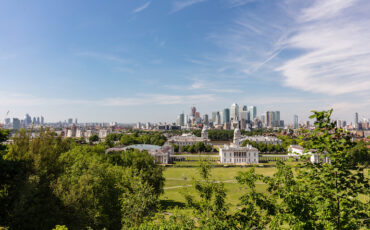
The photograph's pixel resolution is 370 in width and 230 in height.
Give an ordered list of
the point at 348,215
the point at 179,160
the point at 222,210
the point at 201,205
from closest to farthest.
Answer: the point at 348,215 < the point at 222,210 < the point at 201,205 < the point at 179,160

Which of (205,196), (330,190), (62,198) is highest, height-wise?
(330,190)

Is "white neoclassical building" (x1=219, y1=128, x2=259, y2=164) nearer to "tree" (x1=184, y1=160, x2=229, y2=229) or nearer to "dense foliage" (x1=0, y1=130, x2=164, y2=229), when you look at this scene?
"dense foliage" (x1=0, y1=130, x2=164, y2=229)

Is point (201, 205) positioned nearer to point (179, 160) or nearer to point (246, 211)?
point (246, 211)

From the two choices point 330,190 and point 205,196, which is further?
point 205,196

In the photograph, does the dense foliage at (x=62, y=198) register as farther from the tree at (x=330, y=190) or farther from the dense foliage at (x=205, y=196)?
the tree at (x=330, y=190)

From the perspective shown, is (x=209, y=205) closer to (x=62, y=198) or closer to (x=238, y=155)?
(x=62, y=198)

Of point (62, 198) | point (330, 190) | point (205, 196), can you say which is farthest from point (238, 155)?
point (330, 190)

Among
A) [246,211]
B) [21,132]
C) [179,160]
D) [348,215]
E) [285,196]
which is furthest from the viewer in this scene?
[179,160]

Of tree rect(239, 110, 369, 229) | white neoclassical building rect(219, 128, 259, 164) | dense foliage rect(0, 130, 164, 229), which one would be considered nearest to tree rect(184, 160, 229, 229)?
tree rect(239, 110, 369, 229)

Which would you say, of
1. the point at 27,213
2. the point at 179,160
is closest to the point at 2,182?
the point at 27,213

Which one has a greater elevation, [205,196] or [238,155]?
[205,196]

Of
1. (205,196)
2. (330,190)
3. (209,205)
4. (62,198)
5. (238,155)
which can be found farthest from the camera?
(238,155)
